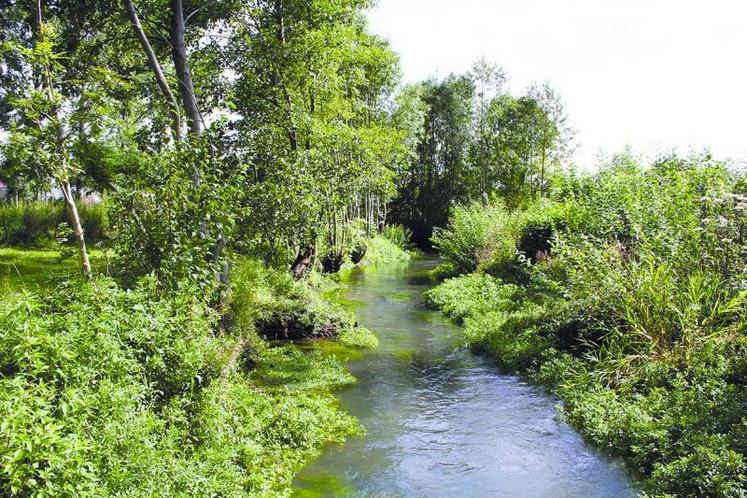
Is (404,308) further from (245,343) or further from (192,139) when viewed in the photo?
(192,139)

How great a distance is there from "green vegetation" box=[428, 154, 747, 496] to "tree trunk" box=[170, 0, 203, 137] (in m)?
7.47

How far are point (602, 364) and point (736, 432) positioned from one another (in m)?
3.09

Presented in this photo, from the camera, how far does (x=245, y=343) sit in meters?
10.1

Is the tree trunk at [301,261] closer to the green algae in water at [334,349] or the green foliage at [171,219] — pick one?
the green algae in water at [334,349]

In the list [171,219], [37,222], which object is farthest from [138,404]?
[37,222]

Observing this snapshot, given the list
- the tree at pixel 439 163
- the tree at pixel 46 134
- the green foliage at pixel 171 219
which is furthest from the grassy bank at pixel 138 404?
the tree at pixel 439 163

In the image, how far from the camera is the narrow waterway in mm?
6590

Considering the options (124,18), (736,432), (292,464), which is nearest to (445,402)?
(292,464)

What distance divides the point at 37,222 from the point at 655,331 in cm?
2132

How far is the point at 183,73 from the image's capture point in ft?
32.4

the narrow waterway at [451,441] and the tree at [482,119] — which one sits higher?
the tree at [482,119]

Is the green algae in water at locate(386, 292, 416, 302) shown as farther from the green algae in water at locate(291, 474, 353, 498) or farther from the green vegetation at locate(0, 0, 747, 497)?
the green algae in water at locate(291, 474, 353, 498)

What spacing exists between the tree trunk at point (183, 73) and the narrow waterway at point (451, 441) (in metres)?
5.68

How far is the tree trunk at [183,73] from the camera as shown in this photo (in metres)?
9.84
